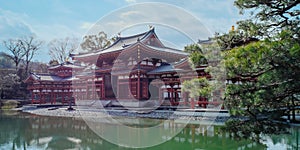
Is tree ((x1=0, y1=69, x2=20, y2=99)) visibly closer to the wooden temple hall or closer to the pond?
the wooden temple hall

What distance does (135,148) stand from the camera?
7.75m

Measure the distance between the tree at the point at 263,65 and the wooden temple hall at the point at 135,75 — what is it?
8.64 metres

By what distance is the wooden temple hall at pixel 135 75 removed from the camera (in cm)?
1494

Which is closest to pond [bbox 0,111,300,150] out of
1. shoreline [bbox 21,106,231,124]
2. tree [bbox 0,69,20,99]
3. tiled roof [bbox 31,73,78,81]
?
shoreline [bbox 21,106,231,124]

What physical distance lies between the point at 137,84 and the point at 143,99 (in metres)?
1.13

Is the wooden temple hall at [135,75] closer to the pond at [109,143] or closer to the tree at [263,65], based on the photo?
the pond at [109,143]

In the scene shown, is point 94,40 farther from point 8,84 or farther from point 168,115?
point 168,115

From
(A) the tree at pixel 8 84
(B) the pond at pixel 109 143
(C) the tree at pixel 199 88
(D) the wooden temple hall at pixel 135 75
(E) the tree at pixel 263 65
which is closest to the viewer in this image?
(E) the tree at pixel 263 65

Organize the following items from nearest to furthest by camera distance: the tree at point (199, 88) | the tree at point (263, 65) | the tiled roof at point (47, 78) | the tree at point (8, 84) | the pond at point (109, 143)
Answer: the tree at point (263, 65) → the tree at point (199, 88) → the pond at point (109, 143) → the tiled roof at point (47, 78) → the tree at point (8, 84)

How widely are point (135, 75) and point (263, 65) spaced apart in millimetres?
14123

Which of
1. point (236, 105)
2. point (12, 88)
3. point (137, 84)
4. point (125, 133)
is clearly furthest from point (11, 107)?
point (236, 105)

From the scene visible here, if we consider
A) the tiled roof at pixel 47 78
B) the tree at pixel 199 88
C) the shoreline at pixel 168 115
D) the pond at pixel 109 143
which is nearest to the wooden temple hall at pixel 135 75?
the tiled roof at pixel 47 78

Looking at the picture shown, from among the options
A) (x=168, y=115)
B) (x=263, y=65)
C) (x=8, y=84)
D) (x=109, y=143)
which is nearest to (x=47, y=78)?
(x=8, y=84)

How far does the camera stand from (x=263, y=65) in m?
3.27
